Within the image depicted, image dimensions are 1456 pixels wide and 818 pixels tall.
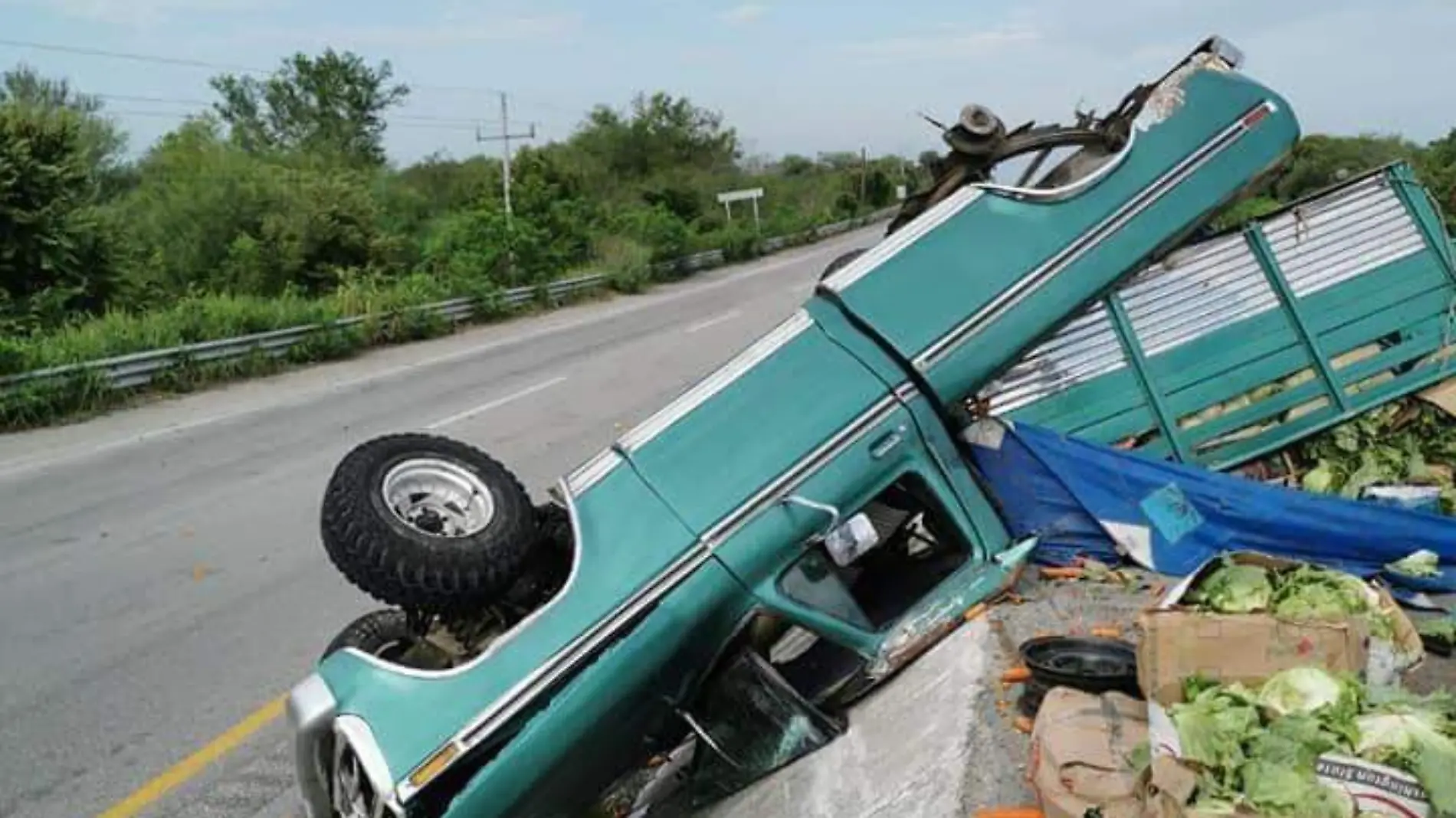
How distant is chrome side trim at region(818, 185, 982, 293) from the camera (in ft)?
14.8

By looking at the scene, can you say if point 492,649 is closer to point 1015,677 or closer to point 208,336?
point 1015,677

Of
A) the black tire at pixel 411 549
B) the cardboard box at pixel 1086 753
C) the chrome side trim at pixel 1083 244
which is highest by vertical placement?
the chrome side trim at pixel 1083 244

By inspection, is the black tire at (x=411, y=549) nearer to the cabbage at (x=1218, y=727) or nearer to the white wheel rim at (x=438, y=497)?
the white wheel rim at (x=438, y=497)

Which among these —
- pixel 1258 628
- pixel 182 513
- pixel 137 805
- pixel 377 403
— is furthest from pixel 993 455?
pixel 377 403

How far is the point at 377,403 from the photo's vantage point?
567 inches

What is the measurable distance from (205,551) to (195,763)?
3375mm

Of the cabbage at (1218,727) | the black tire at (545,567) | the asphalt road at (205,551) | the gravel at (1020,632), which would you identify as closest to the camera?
the cabbage at (1218,727)

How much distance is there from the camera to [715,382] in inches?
174

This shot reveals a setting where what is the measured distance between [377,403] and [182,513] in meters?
5.20

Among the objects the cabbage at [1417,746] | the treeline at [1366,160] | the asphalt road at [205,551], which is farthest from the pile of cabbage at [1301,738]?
the treeline at [1366,160]

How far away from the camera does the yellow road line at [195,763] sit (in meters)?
4.73

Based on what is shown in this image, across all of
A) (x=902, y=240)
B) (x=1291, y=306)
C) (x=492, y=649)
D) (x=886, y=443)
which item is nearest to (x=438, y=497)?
(x=492, y=649)

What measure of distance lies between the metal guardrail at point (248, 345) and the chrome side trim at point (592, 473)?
11921mm

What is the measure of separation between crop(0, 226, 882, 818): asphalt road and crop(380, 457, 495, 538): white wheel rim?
1.39m
